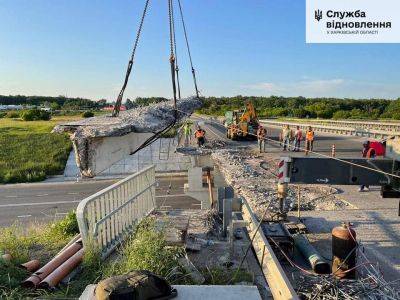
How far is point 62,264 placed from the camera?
607 cm

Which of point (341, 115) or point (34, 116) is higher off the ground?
point (34, 116)

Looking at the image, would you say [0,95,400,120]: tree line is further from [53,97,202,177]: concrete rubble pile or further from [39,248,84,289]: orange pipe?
[39,248,84,289]: orange pipe

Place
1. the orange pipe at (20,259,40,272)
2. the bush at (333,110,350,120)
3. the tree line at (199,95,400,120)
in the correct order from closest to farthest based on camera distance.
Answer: the orange pipe at (20,259,40,272) → the bush at (333,110,350,120) → the tree line at (199,95,400,120)

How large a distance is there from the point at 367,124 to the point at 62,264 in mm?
35695

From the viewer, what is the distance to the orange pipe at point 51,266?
18.6 ft

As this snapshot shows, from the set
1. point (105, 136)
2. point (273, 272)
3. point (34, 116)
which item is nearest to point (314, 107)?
point (34, 116)

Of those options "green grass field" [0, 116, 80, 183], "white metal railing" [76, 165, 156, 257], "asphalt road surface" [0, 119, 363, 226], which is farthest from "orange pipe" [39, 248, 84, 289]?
"green grass field" [0, 116, 80, 183]

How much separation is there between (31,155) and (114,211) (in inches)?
1199

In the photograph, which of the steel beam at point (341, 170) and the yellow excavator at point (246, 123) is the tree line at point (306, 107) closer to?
the yellow excavator at point (246, 123)

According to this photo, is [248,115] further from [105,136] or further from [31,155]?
[105,136]

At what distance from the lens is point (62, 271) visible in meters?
5.90

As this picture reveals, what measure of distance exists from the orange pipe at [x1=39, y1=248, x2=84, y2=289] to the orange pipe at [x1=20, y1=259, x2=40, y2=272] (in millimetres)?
667

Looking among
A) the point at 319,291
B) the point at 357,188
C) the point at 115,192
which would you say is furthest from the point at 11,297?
the point at 357,188

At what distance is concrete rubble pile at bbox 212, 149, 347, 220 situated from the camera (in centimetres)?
1318
